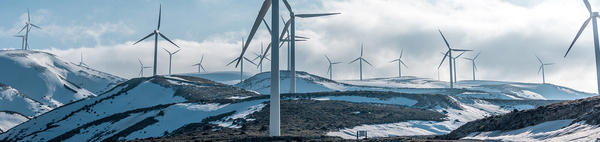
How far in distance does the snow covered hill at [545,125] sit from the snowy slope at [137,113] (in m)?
40.8

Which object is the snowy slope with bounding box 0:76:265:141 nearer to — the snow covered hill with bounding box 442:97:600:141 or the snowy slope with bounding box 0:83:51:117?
the snow covered hill with bounding box 442:97:600:141

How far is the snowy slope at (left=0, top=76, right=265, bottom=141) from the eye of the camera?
8132cm

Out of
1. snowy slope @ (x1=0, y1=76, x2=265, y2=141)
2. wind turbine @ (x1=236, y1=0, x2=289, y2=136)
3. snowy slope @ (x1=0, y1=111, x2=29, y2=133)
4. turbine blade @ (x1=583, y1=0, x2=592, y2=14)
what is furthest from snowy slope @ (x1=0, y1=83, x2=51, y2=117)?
turbine blade @ (x1=583, y1=0, x2=592, y2=14)

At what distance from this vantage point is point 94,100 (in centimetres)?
12569

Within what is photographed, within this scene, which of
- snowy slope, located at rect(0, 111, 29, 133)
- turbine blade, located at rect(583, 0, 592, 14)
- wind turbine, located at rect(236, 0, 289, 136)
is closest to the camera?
wind turbine, located at rect(236, 0, 289, 136)

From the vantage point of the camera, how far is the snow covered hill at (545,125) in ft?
120

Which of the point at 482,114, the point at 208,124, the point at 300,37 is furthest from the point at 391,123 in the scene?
the point at 300,37

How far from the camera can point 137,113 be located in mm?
96938

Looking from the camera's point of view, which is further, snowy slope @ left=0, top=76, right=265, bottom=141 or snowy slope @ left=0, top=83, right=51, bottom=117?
snowy slope @ left=0, top=83, right=51, bottom=117

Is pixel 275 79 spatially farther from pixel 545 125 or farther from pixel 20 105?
pixel 20 105

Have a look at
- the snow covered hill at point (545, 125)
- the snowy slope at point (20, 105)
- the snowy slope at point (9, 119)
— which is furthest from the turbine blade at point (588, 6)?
the snowy slope at point (20, 105)

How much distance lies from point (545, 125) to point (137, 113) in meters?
70.7

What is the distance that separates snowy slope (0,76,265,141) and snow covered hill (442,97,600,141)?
134 ft

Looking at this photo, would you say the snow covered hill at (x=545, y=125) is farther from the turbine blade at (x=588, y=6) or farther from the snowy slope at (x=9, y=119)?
the snowy slope at (x=9, y=119)
